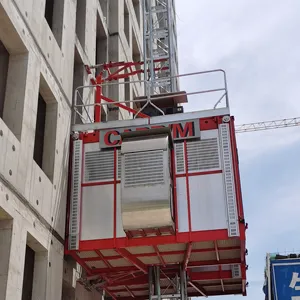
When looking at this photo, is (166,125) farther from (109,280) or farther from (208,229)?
(109,280)

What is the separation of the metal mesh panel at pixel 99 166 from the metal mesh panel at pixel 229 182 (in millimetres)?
3117

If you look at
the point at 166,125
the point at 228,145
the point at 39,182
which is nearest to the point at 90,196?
the point at 39,182

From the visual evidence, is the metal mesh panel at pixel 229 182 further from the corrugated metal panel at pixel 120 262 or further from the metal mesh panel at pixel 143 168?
the corrugated metal panel at pixel 120 262

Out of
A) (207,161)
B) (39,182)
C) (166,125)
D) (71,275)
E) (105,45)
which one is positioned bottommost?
(71,275)

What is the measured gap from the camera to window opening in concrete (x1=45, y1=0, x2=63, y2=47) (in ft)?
49.1

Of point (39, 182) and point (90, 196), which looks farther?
point (90, 196)

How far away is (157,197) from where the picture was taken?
1207cm

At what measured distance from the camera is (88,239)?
1319cm

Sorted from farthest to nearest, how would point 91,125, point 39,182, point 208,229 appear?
point 91,125 → point 208,229 → point 39,182

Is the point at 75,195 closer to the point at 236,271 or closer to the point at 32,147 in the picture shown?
the point at 32,147

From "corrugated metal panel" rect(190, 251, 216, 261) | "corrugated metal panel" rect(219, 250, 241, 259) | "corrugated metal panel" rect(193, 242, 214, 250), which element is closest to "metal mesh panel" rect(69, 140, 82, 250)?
"corrugated metal panel" rect(193, 242, 214, 250)

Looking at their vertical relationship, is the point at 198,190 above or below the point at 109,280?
above

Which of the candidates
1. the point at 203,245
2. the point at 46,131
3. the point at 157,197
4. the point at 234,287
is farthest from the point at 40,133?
the point at 234,287

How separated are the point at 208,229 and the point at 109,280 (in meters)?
4.75
